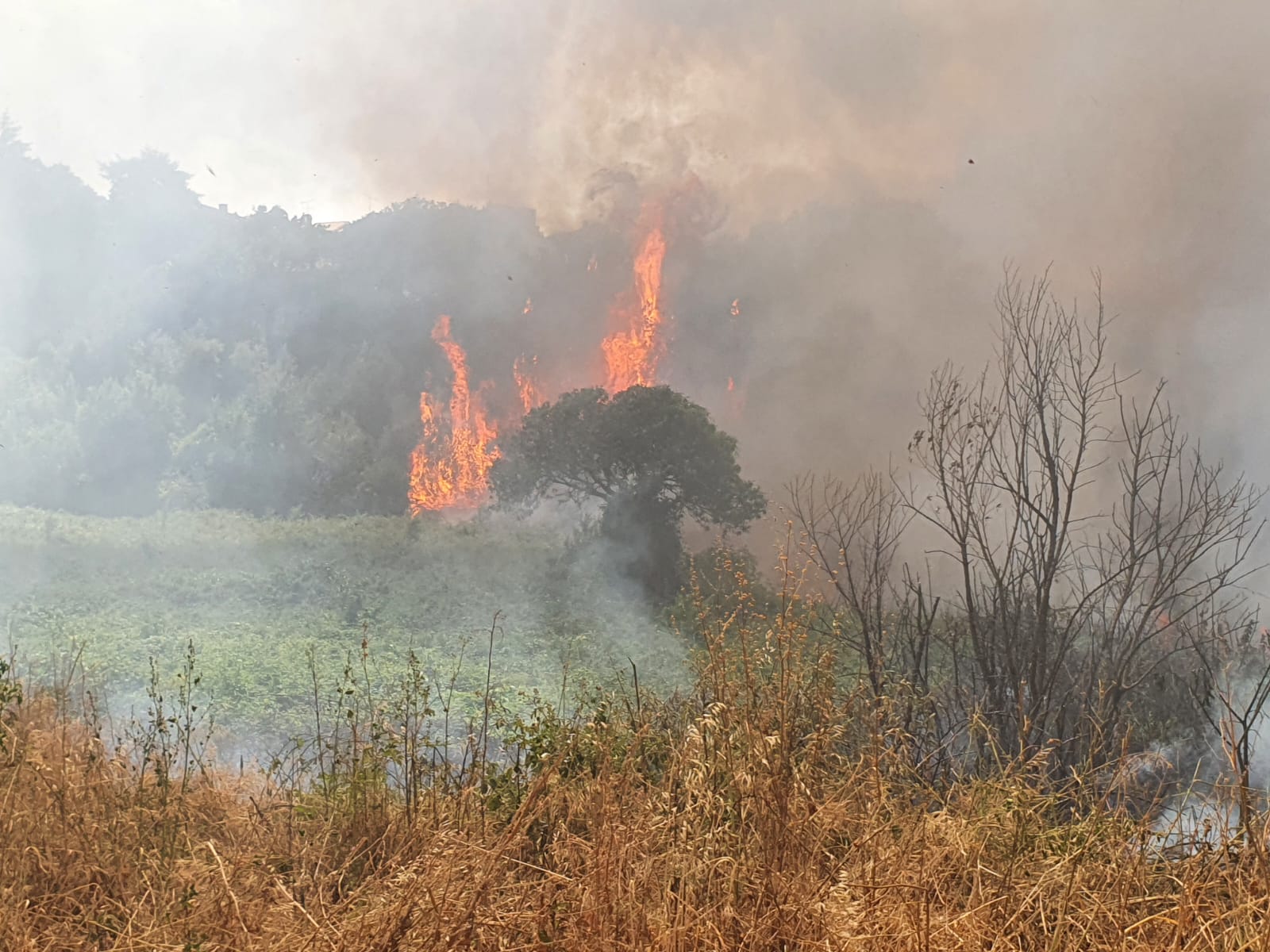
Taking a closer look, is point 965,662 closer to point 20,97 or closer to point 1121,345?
point 1121,345

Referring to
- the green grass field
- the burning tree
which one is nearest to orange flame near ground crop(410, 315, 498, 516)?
the green grass field


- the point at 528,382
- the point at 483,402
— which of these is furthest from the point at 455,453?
the point at 528,382

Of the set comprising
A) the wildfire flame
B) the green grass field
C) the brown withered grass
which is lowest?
the brown withered grass

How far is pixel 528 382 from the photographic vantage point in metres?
7.39

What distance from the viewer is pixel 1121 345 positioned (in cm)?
557

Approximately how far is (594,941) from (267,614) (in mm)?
4891

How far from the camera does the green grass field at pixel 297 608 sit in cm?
595

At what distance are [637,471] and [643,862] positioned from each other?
4.40 metres

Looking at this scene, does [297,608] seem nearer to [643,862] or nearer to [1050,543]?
[643,862]

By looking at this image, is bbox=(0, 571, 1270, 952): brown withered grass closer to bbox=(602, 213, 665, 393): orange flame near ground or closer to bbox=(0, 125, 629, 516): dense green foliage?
bbox=(602, 213, 665, 393): orange flame near ground

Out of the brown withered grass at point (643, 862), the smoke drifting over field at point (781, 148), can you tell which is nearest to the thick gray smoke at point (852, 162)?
the smoke drifting over field at point (781, 148)

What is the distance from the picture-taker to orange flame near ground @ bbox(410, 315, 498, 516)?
7.22m

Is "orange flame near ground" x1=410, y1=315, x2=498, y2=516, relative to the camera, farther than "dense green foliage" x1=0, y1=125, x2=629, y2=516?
No

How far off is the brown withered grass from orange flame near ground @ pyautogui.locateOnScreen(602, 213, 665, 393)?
354 cm
